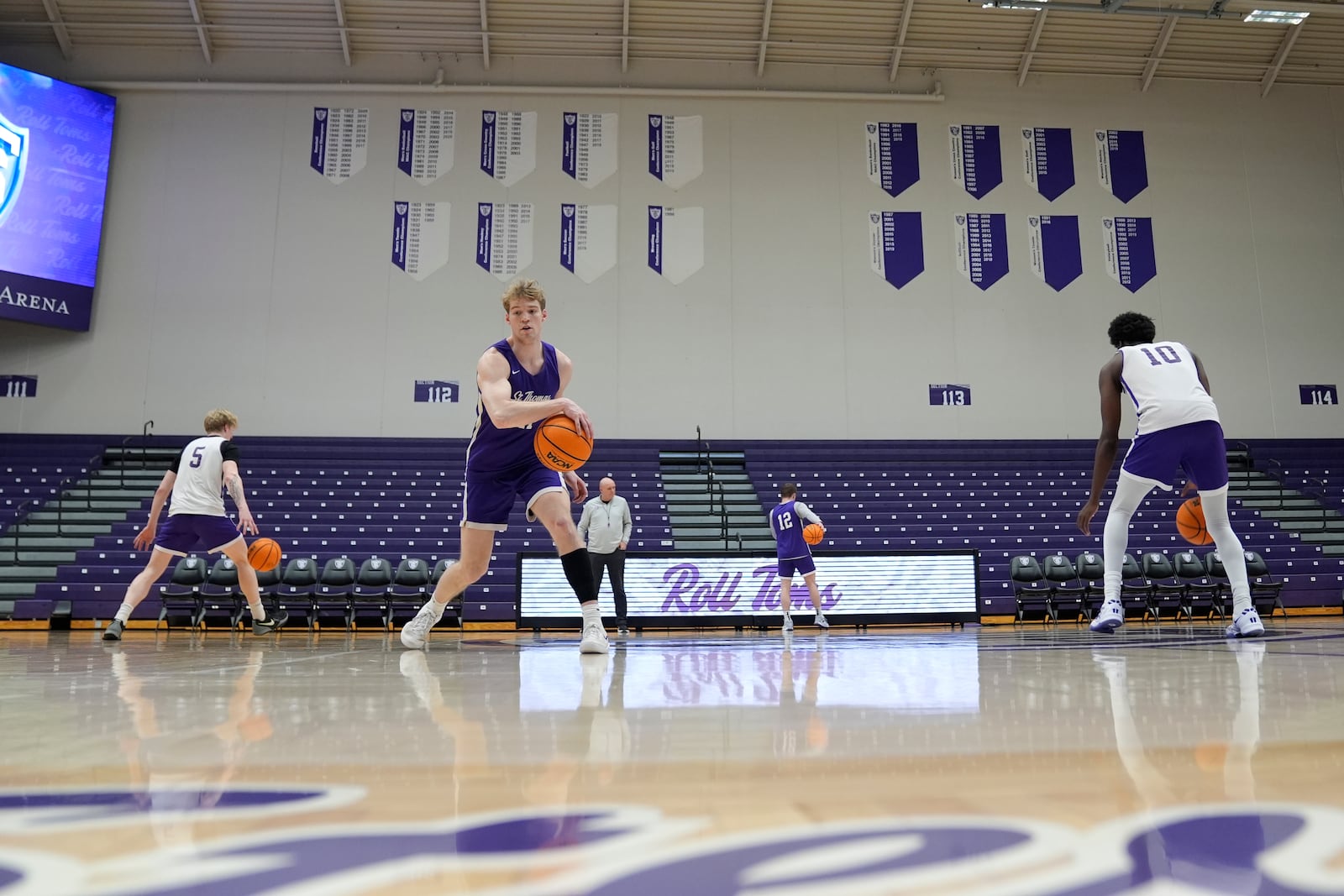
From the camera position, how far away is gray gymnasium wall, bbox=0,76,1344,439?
14.1 m

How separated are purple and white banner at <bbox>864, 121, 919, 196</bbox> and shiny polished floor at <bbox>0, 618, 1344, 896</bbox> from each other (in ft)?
46.8

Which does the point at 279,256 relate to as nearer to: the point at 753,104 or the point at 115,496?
the point at 115,496

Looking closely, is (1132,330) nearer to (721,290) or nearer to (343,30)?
(721,290)

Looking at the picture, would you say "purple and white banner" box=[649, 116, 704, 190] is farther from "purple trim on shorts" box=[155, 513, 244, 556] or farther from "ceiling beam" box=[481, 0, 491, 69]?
"purple trim on shorts" box=[155, 513, 244, 556]

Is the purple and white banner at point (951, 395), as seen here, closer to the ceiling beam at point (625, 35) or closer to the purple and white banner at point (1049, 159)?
the purple and white banner at point (1049, 159)

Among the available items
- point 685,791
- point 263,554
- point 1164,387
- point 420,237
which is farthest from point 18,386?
point 685,791

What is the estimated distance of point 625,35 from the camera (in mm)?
14258

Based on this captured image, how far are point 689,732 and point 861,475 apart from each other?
12.5 metres

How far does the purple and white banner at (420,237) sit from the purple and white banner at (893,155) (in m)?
7.13

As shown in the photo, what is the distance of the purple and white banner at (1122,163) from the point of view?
50.4ft

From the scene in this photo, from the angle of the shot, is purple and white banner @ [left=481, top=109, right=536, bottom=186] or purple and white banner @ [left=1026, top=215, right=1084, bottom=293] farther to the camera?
purple and white banner @ [left=1026, top=215, right=1084, bottom=293]

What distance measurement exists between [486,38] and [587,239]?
3492 millimetres

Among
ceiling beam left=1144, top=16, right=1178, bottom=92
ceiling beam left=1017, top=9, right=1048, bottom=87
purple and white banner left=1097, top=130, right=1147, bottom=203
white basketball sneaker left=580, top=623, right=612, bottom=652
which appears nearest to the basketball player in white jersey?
white basketball sneaker left=580, top=623, right=612, bottom=652

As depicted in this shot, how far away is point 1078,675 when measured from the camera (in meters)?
2.18
